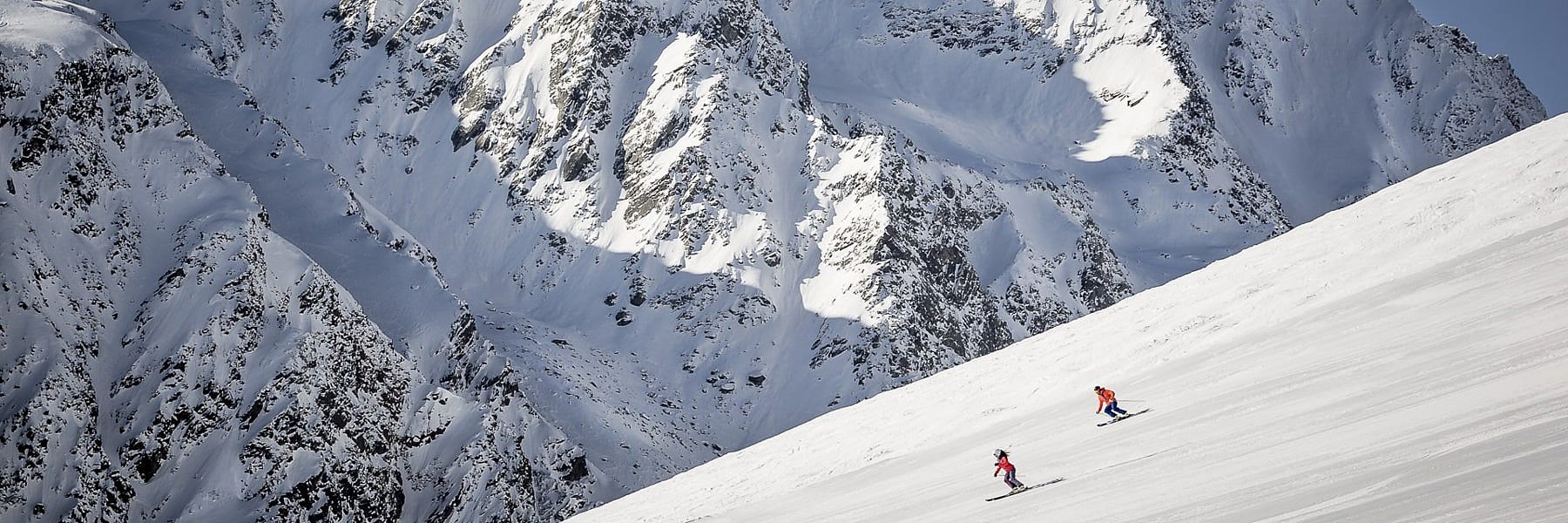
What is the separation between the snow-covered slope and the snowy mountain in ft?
0.90

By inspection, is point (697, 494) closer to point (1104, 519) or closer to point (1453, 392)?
point (1104, 519)

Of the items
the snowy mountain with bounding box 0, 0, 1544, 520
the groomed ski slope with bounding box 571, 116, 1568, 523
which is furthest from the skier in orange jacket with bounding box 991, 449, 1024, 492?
the snowy mountain with bounding box 0, 0, 1544, 520

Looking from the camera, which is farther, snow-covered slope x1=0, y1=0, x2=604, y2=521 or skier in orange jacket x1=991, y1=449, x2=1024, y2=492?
snow-covered slope x1=0, y1=0, x2=604, y2=521

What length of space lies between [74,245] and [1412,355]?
65.6m

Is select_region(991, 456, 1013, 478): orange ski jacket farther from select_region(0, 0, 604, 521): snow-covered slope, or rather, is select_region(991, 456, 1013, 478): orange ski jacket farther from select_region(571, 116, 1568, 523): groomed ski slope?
select_region(0, 0, 604, 521): snow-covered slope

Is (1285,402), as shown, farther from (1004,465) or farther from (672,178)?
(672,178)

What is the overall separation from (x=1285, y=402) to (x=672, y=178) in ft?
334

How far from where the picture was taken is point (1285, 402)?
2281cm

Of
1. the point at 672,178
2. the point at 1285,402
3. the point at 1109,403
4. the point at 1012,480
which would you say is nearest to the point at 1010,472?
the point at 1012,480

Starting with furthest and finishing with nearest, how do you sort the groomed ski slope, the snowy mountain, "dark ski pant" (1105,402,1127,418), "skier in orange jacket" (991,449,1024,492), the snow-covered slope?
the snowy mountain < the snow-covered slope < "dark ski pant" (1105,402,1127,418) < "skier in orange jacket" (991,449,1024,492) < the groomed ski slope

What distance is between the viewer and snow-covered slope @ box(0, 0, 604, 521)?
6119 centimetres

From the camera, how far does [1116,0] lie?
17175cm

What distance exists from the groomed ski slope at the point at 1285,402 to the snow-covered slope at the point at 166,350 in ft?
108

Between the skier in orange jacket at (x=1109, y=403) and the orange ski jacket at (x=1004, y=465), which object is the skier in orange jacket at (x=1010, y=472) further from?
the skier in orange jacket at (x=1109, y=403)
